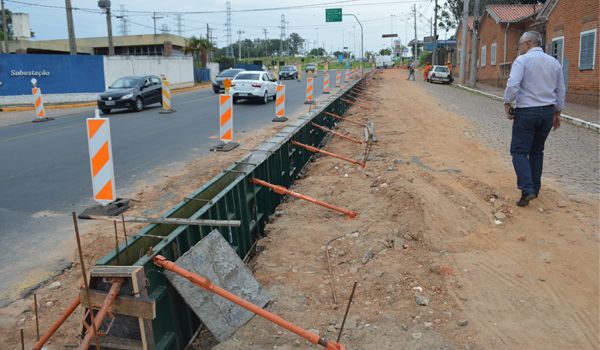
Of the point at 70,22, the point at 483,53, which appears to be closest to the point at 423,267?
the point at 70,22

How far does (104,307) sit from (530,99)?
520 cm

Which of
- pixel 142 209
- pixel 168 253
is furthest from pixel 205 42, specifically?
pixel 168 253

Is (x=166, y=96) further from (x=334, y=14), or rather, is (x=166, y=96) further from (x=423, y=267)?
(x=334, y=14)

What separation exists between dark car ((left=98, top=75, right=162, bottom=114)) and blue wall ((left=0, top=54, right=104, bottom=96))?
747 centimetres

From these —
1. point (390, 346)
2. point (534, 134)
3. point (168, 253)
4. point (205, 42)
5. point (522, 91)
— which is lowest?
point (390, 346)

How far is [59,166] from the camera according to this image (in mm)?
9664

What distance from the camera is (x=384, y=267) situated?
4.52 metres

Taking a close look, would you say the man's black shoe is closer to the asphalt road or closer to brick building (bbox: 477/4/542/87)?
the asphalt road

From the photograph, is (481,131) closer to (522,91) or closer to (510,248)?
(522,91)

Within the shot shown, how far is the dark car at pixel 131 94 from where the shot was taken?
19.3 m

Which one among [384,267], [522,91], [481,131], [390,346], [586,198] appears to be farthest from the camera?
[481,131]

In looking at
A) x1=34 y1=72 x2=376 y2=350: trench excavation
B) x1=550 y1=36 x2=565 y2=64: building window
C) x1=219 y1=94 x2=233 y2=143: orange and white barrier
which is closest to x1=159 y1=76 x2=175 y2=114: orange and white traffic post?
x1=219 y1=94 x2=233 y2=143: orange and white barrier

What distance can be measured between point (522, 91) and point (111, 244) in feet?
16.6

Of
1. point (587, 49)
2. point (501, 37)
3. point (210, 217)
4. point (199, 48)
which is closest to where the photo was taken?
point (210, 217)
